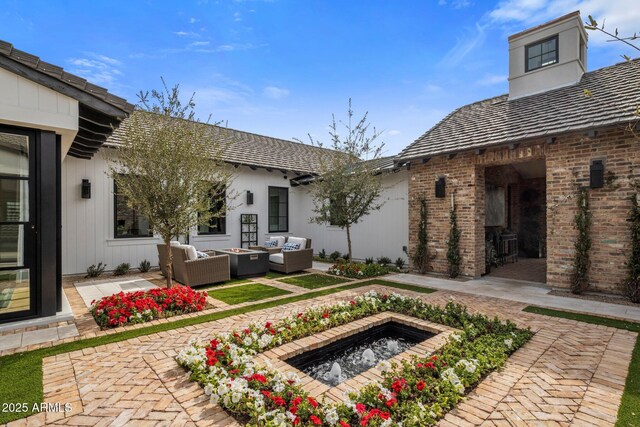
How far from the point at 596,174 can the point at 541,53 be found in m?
5.16

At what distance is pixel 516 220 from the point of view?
1289 centimetres

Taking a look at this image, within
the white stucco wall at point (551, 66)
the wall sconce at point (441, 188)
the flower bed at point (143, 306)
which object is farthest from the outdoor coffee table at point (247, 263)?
the white stucco wall at point (551, 66)

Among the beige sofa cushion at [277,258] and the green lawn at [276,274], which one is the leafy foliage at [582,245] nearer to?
the green lawn at [276,274]

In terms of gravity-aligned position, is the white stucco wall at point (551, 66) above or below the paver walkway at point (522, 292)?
above

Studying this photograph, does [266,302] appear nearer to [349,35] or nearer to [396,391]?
[396,391]

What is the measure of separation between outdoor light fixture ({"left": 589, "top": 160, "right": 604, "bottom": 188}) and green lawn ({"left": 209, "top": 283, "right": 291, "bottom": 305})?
22.2 feet

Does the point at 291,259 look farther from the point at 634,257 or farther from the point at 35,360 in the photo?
the point at 634,257

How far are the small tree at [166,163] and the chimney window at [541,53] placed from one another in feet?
32.6

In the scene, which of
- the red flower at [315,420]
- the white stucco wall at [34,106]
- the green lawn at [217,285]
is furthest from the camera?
the green lawn at [217,285]

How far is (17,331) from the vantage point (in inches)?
172

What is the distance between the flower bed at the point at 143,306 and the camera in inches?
187

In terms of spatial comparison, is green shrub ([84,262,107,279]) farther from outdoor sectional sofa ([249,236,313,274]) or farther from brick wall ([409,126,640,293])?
brick wall ([409,126,640,293])

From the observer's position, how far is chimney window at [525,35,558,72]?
900 cm

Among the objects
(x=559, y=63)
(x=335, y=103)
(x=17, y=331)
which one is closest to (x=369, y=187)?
(x=335, y=103)
